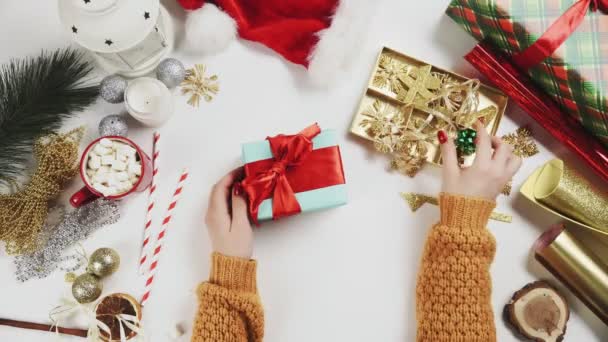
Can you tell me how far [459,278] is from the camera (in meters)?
0.90

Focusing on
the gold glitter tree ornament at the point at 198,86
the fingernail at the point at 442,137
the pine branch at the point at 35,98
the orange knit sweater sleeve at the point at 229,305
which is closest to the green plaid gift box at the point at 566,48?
the fingernail at the point at 442,137

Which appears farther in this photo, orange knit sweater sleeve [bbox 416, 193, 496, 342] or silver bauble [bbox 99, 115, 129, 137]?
silver bauble [bbox 99, 115, 129, 137]

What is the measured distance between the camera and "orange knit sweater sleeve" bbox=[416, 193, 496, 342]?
0.89 meters

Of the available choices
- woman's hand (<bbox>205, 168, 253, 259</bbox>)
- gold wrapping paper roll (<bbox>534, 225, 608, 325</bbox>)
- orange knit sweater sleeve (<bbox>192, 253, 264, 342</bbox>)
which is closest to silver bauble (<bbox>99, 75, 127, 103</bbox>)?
woman's hand (<bbox>205, 168, 253, 259</bbox>)

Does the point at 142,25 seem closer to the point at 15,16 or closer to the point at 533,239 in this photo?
the point at 15,16

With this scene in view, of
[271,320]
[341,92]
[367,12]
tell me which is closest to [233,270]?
[271,320]

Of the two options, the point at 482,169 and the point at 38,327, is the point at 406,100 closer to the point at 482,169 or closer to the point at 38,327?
the point at 482,169

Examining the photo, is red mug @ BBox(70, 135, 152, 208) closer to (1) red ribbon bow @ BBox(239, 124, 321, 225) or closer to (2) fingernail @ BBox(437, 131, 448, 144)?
(1) red ribbon bow @ BBox(239, 124, 321, 225)

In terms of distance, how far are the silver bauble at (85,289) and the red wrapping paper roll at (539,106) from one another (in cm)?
91

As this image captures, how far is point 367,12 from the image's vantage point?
1.05m

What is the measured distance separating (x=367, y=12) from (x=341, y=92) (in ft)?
0.58

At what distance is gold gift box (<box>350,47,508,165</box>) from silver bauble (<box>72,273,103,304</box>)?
614 millimetres

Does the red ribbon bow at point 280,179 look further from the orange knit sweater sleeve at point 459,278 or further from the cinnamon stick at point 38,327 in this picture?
the cinnamon stick at point 38,327

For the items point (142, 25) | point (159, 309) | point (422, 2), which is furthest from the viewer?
point (422, 2)
